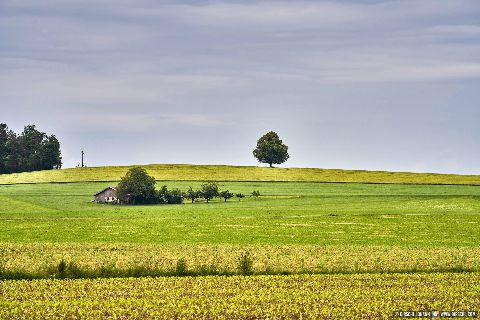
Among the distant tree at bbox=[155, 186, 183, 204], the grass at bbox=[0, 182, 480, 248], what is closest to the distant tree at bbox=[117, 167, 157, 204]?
the distant tree at bbox=[155, 186, 183, 204]

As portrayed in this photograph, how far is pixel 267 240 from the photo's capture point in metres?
62.2

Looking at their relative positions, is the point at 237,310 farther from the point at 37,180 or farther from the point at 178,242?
the point at 37,180

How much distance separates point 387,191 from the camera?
14500 centimetres

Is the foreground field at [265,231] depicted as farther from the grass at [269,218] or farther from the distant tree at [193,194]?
the distant tree at [193,194]

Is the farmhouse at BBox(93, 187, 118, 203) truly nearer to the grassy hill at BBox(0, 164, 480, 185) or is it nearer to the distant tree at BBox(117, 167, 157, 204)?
the distant tree at BBox(117, 167, 157, 204)

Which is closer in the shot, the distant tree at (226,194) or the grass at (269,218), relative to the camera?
the grass at (269,218)

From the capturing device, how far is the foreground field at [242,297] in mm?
27516

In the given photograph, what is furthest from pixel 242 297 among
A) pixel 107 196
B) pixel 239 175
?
pixel 239 175

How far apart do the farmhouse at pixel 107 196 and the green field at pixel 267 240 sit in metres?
1.91

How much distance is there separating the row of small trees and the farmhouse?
81.7 inches

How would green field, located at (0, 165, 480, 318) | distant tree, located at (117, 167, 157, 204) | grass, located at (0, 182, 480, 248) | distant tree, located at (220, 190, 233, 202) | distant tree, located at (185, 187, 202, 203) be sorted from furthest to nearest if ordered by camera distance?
distant tree, located at (185, 187, 202, 203)
distant tree, located at (220, 190, 233, 202)
distant tree, located at (117, 167, 157, 204)
grass, located at (0, 182, 480, 248)
green field, located at (0, 165, 480, 318)

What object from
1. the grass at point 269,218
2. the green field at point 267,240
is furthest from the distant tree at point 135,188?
the grass at point 269,218

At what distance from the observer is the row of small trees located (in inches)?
5118

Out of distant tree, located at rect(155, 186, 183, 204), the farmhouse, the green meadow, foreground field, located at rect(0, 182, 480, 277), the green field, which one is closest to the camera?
the green field
